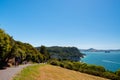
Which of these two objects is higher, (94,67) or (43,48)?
(43,48)

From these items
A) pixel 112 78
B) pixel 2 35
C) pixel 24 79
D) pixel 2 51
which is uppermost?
pixel 2 35

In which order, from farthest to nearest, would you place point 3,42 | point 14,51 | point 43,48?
1. point 43,48
2. point 14,51
3. point 3,42

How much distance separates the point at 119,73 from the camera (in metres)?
62.4

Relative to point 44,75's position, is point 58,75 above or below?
below

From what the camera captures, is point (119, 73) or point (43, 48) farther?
point (43, 48)

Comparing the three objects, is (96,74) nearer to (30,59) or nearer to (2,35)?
(2,35)

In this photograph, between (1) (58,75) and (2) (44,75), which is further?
(1) (58,75)

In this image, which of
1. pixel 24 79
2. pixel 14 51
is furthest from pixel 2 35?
pixel 24 79

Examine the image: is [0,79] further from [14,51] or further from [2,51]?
[14,51]

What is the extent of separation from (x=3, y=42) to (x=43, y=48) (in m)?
110

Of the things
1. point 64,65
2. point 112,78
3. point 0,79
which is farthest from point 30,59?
point 0,79

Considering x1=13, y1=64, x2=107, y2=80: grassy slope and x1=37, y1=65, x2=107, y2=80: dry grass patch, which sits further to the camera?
x1=37, y1=65, x2=107, y2=80: dry grass patch

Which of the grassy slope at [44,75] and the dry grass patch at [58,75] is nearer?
the grassy slope at [44,75]

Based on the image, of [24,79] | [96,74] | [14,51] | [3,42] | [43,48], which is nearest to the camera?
[24,79]
